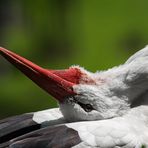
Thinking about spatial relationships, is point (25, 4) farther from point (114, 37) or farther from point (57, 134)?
point (57, 134)

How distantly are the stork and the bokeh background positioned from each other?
5.16 meters

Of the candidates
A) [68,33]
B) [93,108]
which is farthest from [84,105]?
[68,33]

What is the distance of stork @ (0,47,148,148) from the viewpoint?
4.00m

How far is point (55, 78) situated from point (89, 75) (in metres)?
0.18

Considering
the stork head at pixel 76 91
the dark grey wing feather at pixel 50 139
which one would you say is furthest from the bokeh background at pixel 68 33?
the dark grey wing feather at pixel 50 139

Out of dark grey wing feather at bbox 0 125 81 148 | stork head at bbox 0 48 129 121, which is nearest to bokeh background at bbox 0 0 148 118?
stork head at bbox 0 48 129 121

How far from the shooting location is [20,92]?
31.0ft

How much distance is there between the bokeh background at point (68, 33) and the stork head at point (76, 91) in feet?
16.9

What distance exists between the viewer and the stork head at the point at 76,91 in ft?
13.5

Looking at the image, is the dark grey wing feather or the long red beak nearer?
the dark grey wing feather

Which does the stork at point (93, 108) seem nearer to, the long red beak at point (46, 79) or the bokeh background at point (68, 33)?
the long red beak at point (46, 79)

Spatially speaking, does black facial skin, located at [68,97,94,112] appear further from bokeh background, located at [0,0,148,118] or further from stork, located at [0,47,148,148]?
bokeh background, located at [0,0,148,118]

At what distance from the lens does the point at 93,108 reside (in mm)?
4105

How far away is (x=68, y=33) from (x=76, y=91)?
7429mm
